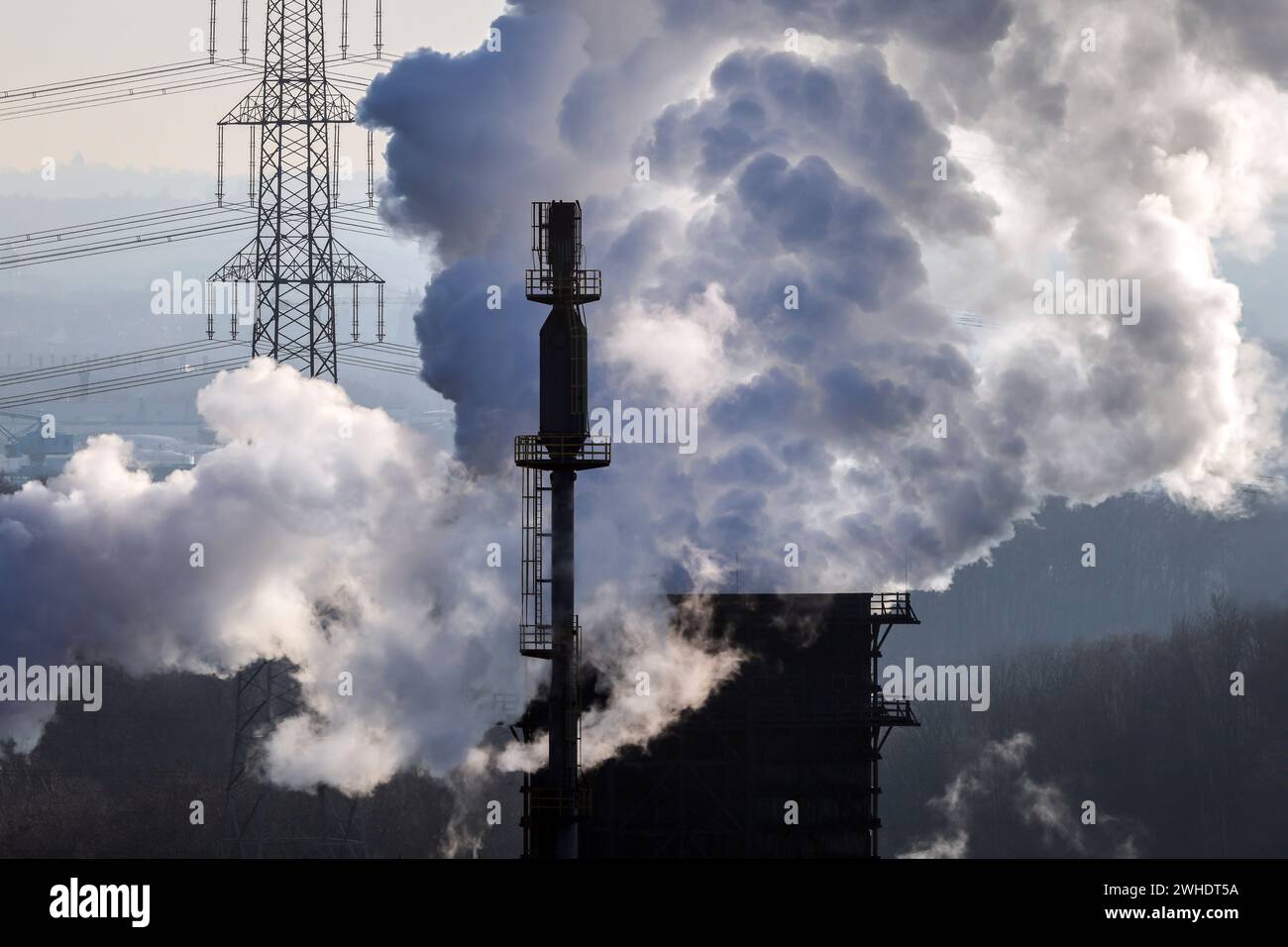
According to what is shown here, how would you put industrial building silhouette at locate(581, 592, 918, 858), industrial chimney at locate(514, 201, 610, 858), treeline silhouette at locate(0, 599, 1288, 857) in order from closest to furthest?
industrial chimney at locate(514, 201, 610, 858) → industrial building silhouette at locate(581, 592, 918, 858) → treeline silhouette at locate(0, 599, 1288, 857)

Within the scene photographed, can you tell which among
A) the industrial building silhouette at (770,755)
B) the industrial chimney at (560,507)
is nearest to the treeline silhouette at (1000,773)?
the industrial building silhouette at (770,755)

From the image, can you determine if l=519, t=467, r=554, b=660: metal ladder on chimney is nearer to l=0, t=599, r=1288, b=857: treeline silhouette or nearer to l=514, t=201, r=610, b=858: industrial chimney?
l=514, t=201, r=610, b=858: industrial chimney

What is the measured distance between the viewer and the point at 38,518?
6825cm

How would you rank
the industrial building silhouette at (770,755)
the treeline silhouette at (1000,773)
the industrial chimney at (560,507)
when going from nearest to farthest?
the industrial chimney at (560,507) < the industrial building silhouette at (770,755) < the treeline silhouette at (1000,773)

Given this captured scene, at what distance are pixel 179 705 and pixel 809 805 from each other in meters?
75.6

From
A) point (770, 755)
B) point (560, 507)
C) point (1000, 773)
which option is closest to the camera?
point (560, 507)

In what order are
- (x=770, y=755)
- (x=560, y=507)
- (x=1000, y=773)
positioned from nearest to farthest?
(x=560, y=507) → (x=770, y=755) → (x=1000, y=773)

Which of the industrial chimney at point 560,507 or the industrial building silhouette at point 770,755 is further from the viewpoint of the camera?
the industrial building silhouette at point 770,755

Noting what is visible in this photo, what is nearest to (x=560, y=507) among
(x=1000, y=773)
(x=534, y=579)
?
(x=534, y=579)

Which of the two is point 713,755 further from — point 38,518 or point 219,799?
point 219,799

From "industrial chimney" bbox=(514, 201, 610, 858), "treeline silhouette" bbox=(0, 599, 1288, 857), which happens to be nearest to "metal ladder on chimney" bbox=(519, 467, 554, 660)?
"industrial chimney" bbox=(514, 201, 610, 858)

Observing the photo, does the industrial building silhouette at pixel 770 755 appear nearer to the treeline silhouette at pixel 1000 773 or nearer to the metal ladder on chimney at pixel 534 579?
the metal ladder on chimney at pixel 534 579

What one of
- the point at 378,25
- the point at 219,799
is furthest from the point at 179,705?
the point at 378,25

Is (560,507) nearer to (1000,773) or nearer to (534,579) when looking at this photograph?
(534,579)
